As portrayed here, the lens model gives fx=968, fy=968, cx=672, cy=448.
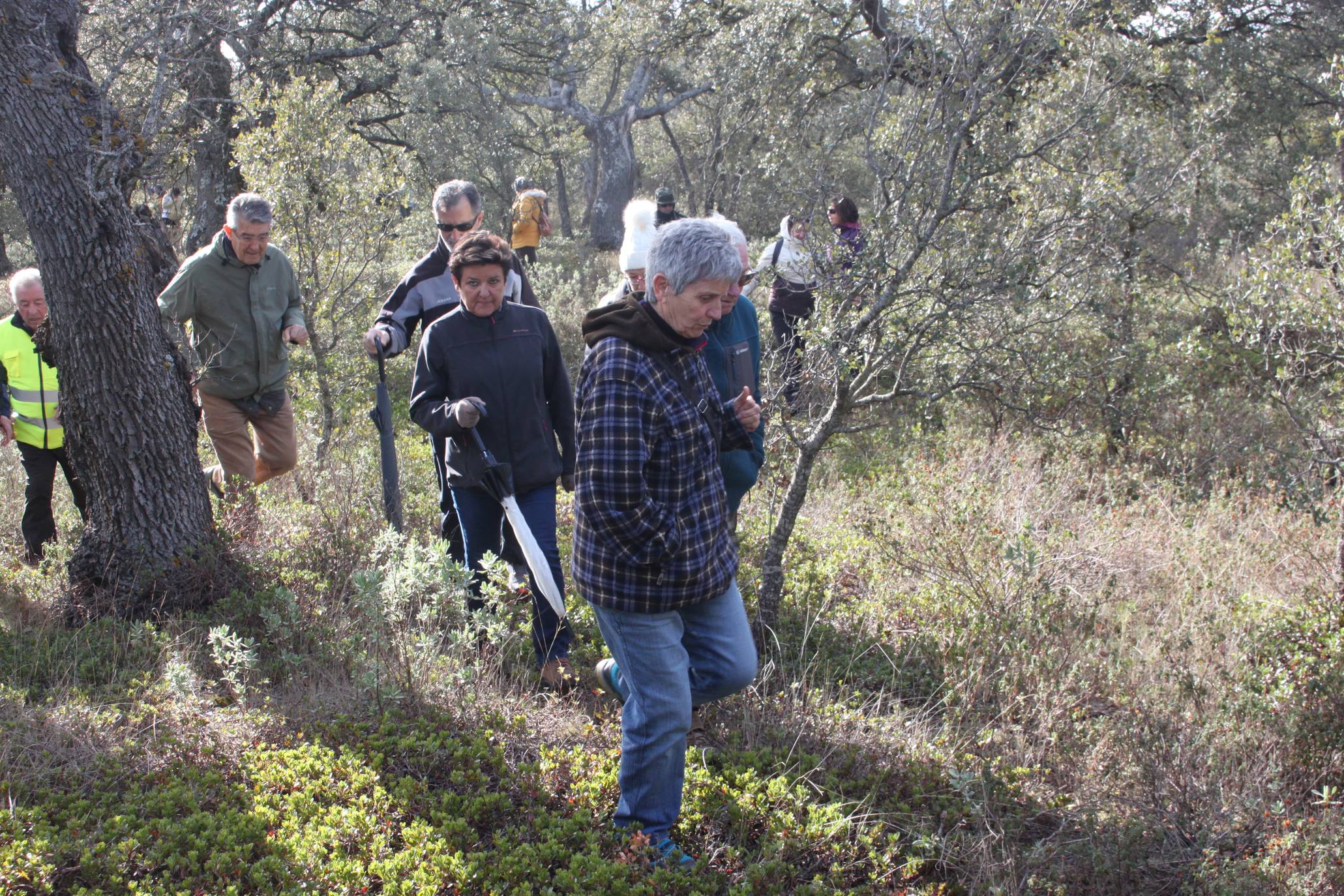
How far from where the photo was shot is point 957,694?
4.23m

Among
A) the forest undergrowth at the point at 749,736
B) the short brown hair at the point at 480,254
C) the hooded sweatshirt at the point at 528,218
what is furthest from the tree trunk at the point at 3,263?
the short brown hair at the point at 480,254

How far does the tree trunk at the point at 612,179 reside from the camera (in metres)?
21.9

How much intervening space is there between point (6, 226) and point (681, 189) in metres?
17.2

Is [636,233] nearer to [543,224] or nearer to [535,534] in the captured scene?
[535,534]

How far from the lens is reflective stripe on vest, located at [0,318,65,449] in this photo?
5500 mm

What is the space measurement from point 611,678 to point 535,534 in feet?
3.05

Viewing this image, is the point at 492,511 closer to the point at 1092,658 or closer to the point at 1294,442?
the point at 1092,658

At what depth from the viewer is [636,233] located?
186 inches

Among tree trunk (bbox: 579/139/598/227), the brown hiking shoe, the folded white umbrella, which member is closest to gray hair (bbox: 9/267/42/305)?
the folded white umbrella

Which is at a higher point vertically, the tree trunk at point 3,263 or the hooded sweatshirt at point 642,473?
the tree trunk at point 3,263

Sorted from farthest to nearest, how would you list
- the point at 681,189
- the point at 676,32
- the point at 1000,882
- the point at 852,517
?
the point at 681,189 < the point at 676,32 < the point at 852,517 < the point at 1000,882

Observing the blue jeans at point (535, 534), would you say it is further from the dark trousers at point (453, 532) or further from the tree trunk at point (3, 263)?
the tree trunk at point (3, 263)

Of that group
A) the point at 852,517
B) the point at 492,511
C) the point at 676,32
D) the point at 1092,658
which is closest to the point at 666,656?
the point at 492,511

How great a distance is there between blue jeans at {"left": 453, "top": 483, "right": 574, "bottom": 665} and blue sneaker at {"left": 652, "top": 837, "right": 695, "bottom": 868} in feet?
4.28
